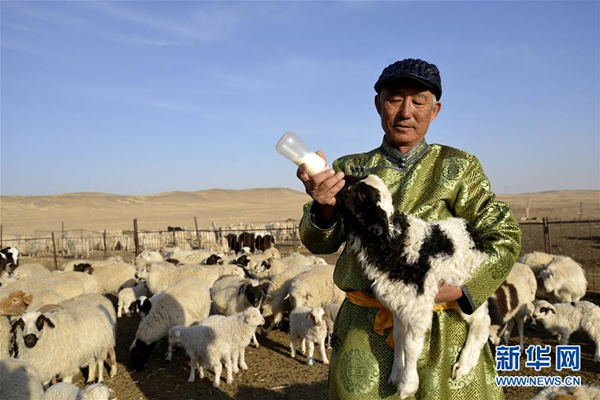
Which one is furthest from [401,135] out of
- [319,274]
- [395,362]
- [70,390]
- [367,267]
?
[319,274]

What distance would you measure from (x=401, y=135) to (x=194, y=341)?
5.67m

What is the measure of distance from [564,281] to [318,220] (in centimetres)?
891

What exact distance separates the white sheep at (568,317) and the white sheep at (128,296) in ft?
27.6

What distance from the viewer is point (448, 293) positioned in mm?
1902

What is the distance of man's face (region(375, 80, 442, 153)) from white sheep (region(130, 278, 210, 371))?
6.75 m

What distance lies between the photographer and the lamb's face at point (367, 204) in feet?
6.46

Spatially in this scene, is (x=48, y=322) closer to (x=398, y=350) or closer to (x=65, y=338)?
(x=65, y=338)

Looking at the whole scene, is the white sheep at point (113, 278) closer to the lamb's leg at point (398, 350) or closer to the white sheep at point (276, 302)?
the white sheep at point (276, 302)

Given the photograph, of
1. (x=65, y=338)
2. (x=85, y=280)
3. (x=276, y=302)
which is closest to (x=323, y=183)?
(x=65, y=338)

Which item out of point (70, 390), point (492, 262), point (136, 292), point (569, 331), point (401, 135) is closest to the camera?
point (492, 262)

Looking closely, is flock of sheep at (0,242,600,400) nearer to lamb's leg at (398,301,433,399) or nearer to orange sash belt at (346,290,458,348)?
orange sash belt at (346,290,458,348)

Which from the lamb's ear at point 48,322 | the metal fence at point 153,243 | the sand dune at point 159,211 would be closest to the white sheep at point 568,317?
the lamb's ear at point 48,322

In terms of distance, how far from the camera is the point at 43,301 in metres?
7.82

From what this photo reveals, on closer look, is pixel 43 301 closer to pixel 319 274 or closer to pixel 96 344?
pixel 96 344
